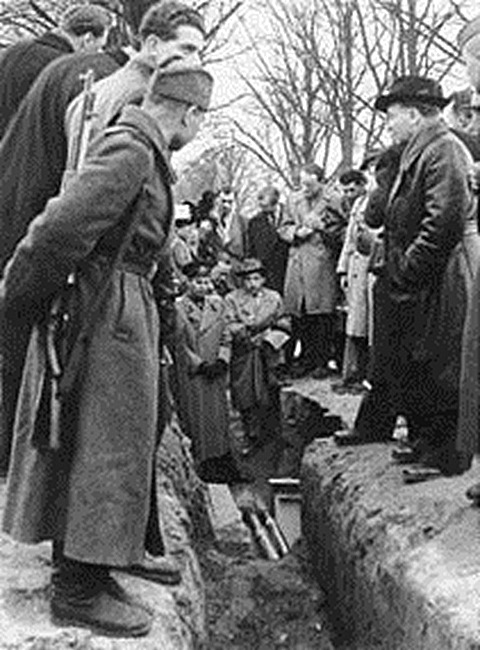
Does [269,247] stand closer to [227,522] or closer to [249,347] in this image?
[249,347]

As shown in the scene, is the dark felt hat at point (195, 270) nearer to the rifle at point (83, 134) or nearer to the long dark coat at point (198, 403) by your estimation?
the long dark coat at point (198, 403)

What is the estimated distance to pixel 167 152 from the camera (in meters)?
4.12

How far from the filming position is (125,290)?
13.3 feet

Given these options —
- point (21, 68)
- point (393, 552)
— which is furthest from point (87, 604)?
point (21, 68)

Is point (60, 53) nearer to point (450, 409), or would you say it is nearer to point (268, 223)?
point (450, 409)

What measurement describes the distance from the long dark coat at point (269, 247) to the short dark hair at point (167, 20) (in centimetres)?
854

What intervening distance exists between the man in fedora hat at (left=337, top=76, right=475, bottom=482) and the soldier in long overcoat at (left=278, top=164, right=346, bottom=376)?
4.98 m

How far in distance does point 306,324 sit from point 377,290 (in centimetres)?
515

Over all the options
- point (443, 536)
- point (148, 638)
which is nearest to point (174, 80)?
point (148, 638)

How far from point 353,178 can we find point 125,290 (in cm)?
805

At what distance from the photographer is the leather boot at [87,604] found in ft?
13.2

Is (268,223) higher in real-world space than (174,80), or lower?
lower

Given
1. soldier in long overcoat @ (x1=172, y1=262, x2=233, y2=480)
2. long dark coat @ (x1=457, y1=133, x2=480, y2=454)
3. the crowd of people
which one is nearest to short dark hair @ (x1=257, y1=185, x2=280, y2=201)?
soldier in long overcoat @ (x1=172, y1=262, x2=233, y2=480)

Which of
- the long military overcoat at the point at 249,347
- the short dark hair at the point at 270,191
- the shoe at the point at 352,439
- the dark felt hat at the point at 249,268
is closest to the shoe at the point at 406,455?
the shoe at the point at 352,439
